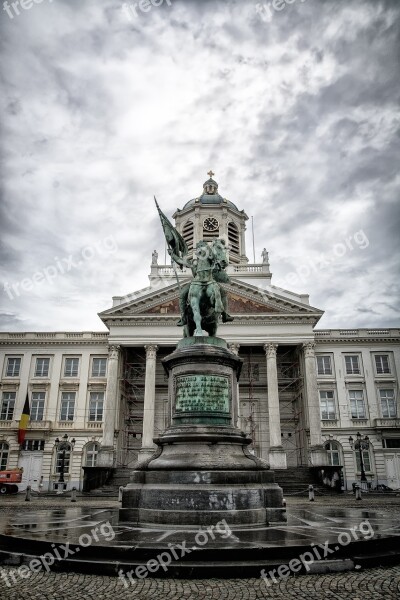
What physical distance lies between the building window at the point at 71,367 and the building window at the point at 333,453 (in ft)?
80.4

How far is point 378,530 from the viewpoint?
777 cm

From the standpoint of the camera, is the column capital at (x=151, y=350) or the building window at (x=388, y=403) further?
the building window at (x=388, y=403)

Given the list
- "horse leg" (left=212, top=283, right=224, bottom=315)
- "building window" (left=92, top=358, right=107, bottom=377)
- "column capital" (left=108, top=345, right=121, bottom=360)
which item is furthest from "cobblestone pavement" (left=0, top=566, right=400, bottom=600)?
"building window" (left=92, top=358, right=107, bottom=377)

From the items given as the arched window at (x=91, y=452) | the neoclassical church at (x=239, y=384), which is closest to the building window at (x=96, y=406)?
the neoclassical church at (x=239, y=384)

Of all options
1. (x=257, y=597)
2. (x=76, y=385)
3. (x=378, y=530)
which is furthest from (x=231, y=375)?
(x=76, y=385)

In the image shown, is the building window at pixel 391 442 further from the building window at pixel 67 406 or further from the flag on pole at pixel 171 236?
the flag on pole at pixel 171 236

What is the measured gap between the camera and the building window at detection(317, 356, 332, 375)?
45250mm

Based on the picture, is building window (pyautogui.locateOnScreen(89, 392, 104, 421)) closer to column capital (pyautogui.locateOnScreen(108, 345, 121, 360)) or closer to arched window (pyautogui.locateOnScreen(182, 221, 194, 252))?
column capital (pyautogui.locateOnScreen(108, 345, 121, 360))

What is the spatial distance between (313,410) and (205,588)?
3507 centimetres

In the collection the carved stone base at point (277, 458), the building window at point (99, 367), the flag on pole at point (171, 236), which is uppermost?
the building window at point (99, 367)

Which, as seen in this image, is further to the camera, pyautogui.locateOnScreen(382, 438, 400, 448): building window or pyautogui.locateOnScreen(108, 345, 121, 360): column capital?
pyautogui.locateOnScreen(382, 438, 400, 448): building window

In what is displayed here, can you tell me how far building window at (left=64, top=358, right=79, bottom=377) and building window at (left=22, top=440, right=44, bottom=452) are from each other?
6.49 m

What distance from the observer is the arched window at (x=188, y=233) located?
5608 cm

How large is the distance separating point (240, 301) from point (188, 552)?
36.7 metres
